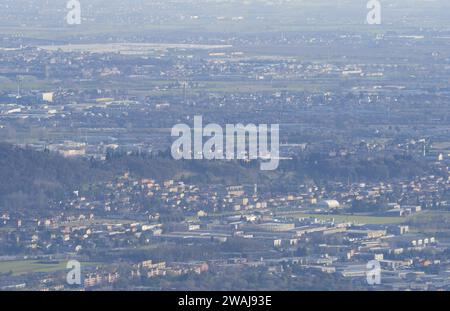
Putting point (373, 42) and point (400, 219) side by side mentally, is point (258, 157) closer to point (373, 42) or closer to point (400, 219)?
point (400, 219)

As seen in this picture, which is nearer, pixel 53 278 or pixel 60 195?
pixel 53 278

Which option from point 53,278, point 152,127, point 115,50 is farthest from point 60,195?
point 115,50

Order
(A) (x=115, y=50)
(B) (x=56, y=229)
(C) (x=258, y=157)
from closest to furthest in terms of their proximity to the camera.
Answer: (B) (x=56, y=229), (C) (x=258, y=157), (A) (x=115, y=50)
